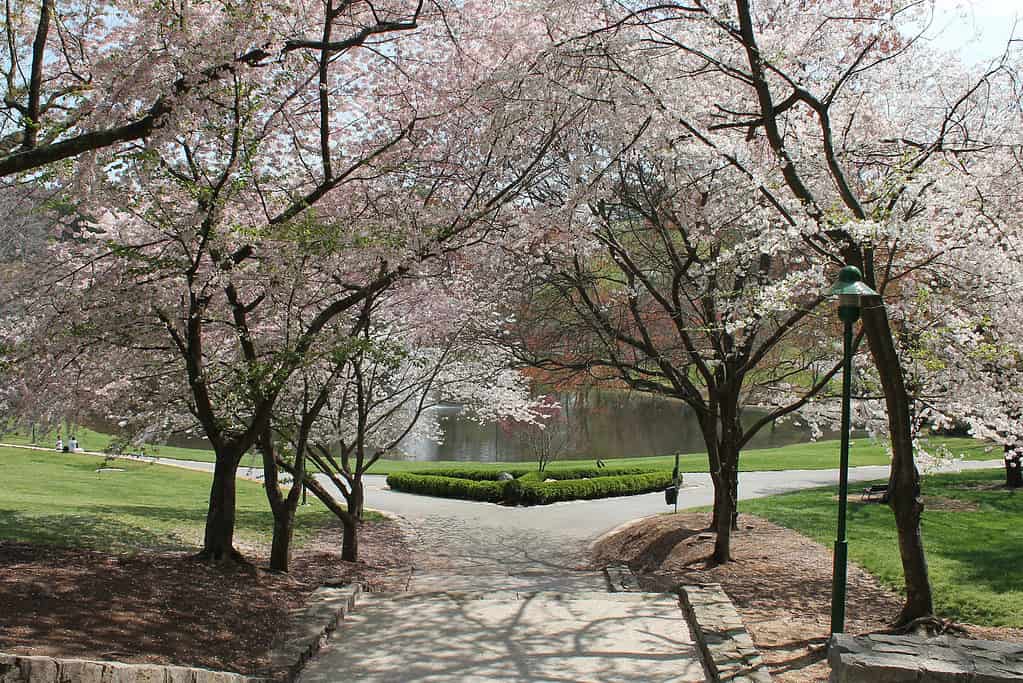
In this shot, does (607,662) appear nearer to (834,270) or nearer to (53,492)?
(834,270)

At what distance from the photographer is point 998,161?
334 inches

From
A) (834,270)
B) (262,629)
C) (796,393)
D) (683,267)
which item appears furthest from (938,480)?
(262,629)

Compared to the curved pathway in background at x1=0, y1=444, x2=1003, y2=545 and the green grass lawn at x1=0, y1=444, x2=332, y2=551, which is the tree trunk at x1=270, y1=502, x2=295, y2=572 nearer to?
the green grass lawn at x1=0, y1=444, x2=332, y2=551

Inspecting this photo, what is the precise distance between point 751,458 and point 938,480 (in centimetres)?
808

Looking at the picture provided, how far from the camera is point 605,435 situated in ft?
117

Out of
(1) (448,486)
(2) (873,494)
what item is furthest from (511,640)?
(1) (448,486)

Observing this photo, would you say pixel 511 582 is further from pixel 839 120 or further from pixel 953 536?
pixel 839 120

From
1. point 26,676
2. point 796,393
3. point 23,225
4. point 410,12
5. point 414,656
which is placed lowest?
point 414,656

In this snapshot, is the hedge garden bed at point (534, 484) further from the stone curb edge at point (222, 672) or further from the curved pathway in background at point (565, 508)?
the stone curb edge at point (222, 672)

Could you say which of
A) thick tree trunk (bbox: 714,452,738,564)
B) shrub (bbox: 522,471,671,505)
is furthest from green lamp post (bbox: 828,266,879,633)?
shrub (bbox: 522,471,671,505)

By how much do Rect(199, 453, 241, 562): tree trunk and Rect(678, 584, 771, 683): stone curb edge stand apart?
15.5 ft

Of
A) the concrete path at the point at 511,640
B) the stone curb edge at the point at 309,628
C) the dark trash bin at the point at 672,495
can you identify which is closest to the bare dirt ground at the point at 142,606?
the stone curb edge at the point at 309,628

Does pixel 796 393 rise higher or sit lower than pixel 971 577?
higher

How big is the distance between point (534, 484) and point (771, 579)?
935cm
